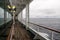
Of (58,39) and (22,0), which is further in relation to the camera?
(58,39)

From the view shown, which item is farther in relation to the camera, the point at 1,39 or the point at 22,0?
the point at 22,0

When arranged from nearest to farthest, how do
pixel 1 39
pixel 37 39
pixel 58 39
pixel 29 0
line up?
pixel 1 39 → pixel 37 39 → pixel 29 0 → pixel 58 39

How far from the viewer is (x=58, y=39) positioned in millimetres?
26266

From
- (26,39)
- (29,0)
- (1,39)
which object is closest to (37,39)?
(26,39)

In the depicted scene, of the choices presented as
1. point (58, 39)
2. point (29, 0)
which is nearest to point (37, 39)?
point (29, 0)

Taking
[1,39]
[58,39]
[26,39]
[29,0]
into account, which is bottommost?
[58,39]

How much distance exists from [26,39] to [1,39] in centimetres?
219

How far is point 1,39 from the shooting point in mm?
2869

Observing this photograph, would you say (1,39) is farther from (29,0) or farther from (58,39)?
(58,39)

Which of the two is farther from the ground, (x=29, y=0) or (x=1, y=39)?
(x=29, y=0)

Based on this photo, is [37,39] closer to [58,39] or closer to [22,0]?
[22,0]

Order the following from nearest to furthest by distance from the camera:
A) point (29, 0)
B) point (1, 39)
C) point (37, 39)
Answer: point (1, 39) < point (37, 39) < point (29, 0)

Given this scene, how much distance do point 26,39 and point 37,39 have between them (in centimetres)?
49

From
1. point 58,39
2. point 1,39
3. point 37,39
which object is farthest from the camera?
point 58,39
